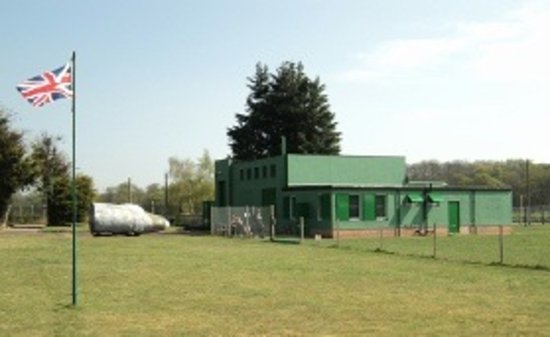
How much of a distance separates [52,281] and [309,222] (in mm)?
28965

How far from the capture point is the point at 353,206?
4644cm

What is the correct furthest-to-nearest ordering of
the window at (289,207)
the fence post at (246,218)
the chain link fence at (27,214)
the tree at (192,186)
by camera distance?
the tree at (192,186)
the chain link fence at (27,214)
the window at (289,207)
the fence post at (246,218)

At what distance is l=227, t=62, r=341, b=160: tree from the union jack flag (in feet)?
204

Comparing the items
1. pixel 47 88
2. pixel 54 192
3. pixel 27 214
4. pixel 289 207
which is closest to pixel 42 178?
pixel 54 192

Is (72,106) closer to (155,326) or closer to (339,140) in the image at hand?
(155,326)

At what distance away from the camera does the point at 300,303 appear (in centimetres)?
1497

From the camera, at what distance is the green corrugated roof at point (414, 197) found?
48.2 m

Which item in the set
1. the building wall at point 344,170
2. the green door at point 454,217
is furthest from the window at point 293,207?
the green door at point 454,217

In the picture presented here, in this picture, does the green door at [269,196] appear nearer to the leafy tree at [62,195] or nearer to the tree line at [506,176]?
the leafy tree at [62,195]

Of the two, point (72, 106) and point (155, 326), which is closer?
point (155, 326)

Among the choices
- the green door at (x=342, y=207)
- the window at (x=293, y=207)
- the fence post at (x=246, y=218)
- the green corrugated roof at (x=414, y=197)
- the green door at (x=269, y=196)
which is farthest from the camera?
the green door at (x=269, y=196)

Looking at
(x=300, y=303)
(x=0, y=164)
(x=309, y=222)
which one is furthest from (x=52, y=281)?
(x=0, y=164)

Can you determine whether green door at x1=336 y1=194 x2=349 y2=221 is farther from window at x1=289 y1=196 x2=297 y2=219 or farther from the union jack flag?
the union jack flag

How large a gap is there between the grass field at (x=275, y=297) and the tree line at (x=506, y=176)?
78.6 m
